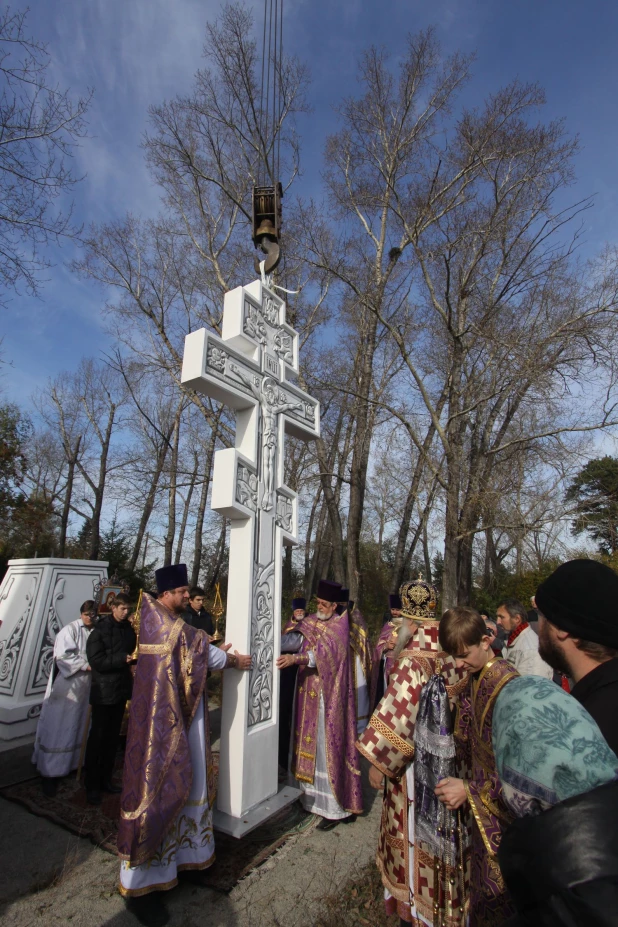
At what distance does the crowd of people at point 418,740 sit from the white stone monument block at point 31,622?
1.11m

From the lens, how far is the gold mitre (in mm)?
3623

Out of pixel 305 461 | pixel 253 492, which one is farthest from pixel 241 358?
pixel 305 461

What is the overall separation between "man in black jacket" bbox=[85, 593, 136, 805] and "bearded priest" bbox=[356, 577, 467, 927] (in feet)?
9.12

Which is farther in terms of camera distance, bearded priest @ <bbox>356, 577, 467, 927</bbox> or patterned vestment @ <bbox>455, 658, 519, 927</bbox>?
bearded priest @ <bbox>356, 577, 467, 927</bbox>

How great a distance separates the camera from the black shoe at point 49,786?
477 centimetres

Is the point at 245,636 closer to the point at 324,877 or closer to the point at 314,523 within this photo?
the point at 324,877

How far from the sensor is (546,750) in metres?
1.04

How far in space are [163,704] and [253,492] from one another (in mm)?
1659

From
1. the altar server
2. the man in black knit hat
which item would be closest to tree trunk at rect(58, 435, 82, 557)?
the altar server

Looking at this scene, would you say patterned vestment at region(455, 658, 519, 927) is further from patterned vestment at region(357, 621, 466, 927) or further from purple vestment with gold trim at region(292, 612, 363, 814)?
purple vestment with gold trim at region(292, 612, 363, 814)

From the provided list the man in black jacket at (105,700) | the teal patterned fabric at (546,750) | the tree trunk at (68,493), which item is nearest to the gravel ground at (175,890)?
the man in black jacket at (105,700)

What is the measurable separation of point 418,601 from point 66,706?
395 cm

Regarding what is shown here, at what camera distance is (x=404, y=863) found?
2861 mm

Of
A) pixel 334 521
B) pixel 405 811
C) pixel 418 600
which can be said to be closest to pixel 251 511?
pixel 418 600
